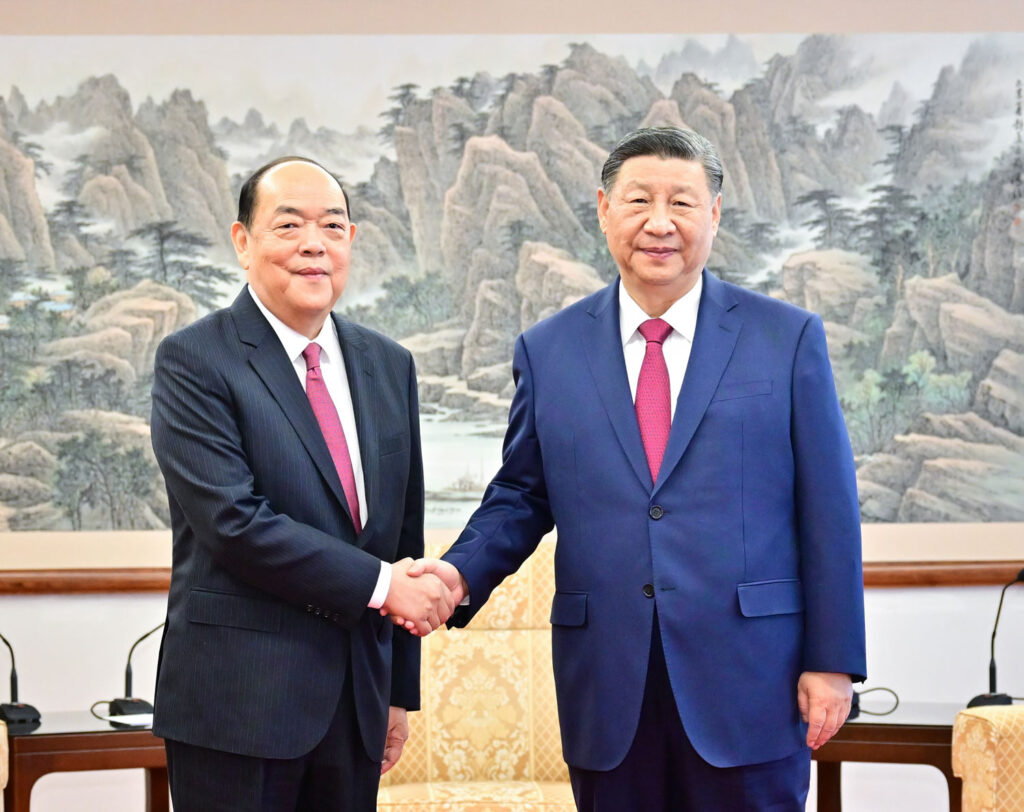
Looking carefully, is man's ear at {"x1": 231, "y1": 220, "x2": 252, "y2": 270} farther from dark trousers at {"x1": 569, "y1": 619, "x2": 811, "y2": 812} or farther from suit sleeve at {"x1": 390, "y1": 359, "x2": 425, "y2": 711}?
dark trousers at {"x1": 569, "y1": 619, "x2": 811, "y2": 812}

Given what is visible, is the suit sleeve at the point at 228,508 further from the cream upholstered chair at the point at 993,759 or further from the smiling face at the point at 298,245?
the cream upholstered chair at the point at 993,759

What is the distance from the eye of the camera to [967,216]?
13.3 feet

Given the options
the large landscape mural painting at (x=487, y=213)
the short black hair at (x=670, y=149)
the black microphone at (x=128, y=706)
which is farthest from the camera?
the large landscape mural painting at (x=487, y=213)

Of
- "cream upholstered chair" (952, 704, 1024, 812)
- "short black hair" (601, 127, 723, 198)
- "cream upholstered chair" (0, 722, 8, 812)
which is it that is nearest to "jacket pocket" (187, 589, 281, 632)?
"short black hair" (601, 127, 723, 198)

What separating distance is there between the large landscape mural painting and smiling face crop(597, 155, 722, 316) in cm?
180

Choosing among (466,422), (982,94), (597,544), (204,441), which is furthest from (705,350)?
(982,94)

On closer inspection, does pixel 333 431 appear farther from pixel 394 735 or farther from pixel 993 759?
pixel 993 759

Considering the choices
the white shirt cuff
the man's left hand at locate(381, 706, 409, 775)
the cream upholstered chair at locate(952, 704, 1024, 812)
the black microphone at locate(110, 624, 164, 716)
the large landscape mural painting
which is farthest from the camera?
the large landscape mural painting

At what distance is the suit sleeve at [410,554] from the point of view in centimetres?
231

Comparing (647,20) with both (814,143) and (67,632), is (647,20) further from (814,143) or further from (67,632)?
(67,632)

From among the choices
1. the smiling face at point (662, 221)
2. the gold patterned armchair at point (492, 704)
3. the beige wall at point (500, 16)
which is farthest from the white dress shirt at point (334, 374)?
the beige wall at point (500, 16)

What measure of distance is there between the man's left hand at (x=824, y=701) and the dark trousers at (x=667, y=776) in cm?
8

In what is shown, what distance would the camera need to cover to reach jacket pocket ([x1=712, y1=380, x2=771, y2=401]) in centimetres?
210

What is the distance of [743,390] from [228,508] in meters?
0.89
